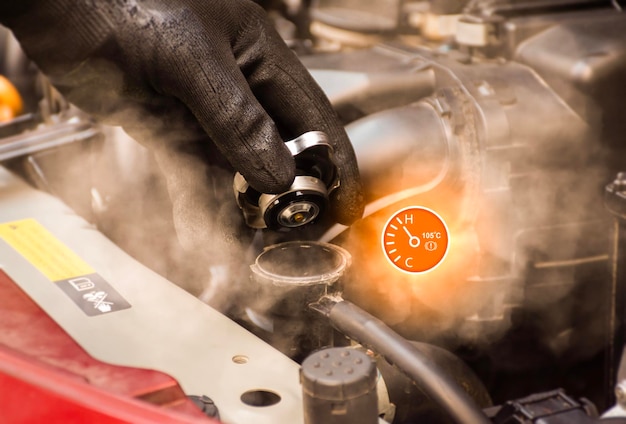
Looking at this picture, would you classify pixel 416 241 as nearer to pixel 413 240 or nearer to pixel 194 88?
pixel 413 240

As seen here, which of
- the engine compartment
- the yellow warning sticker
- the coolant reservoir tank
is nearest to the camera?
the coolant reservoir tank

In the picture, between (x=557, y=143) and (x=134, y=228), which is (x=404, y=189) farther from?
(x=134, y=228)

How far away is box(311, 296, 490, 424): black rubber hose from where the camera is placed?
0.79m

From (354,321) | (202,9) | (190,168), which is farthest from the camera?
(190,168)

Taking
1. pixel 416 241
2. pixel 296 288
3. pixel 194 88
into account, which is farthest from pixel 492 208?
pixel 194 88

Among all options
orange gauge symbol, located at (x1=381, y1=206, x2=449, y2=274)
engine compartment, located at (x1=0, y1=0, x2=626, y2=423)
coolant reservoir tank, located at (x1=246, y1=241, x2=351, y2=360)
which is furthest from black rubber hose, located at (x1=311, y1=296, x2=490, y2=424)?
orange gauge symbol, located at (x1=381, y1=206, x2=449, y2=274)

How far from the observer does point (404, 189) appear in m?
1.20

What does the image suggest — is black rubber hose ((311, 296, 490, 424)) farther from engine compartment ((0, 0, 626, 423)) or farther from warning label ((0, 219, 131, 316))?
warning label ((0, 219, 131, 316))

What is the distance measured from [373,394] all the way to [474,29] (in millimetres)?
933

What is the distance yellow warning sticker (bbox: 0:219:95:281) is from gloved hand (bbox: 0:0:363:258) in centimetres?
16

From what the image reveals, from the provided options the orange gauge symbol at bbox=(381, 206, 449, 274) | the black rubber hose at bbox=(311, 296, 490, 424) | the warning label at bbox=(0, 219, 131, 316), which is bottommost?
the orange gauge symbol at bbox=(381, 206, 449, 274)

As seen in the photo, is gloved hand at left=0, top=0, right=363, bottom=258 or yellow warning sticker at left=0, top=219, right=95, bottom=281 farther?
yellow warning sticker at left=0, top=219, right=95, bottom=281

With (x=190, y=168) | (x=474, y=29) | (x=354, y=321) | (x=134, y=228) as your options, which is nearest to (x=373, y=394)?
(x=354, y=321)

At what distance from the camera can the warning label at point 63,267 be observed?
98 centimetres
